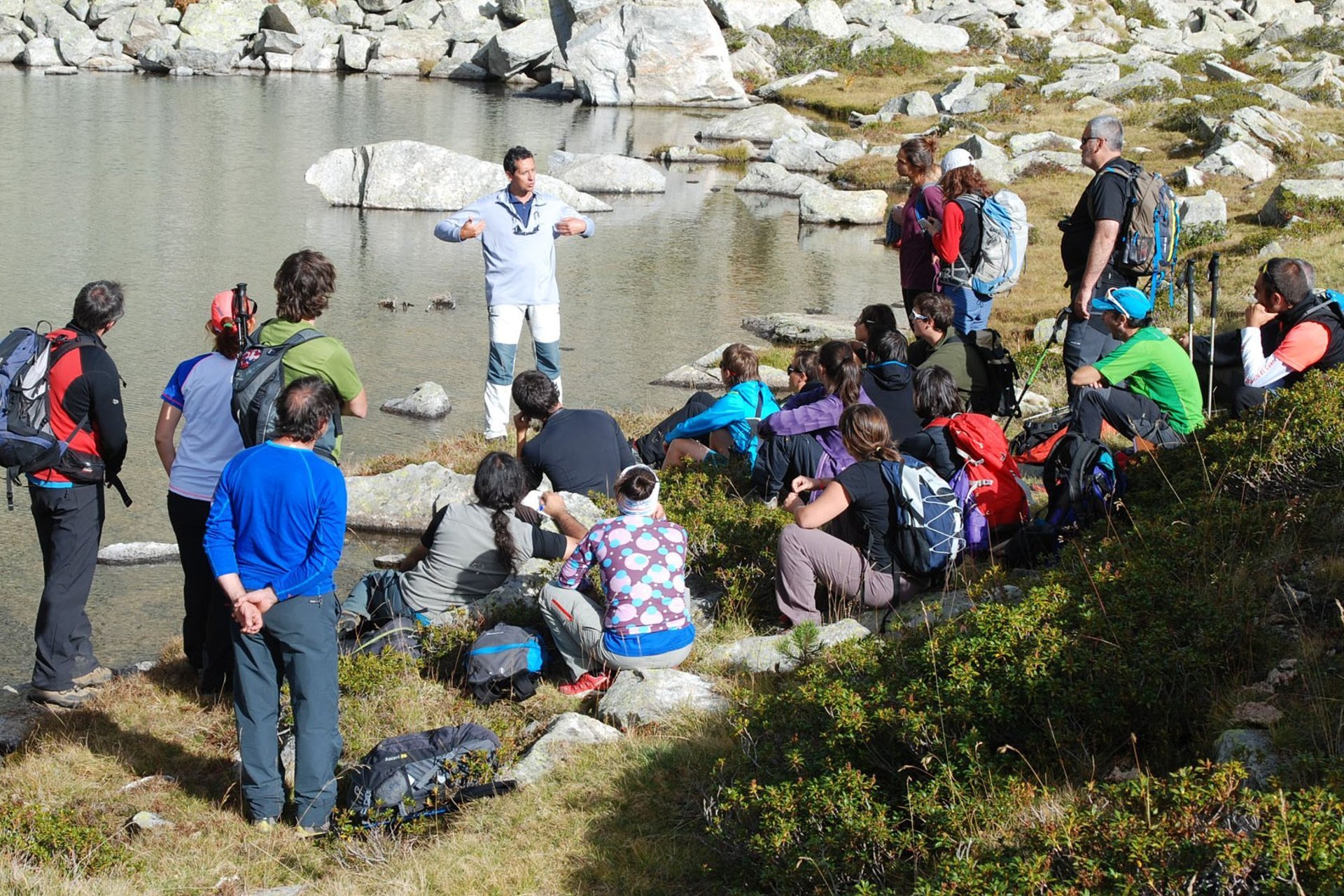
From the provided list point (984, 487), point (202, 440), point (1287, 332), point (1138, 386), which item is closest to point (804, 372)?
point (1138, 386)

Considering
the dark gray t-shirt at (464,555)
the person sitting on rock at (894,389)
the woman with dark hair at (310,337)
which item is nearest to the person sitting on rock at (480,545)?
the dark gray t-shirt at (464,555)

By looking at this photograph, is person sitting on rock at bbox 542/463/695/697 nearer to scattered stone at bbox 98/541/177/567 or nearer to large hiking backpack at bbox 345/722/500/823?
large hiking backpack at bbox 345/722/500/823

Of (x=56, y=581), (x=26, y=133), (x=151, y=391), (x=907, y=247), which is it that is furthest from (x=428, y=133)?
(x=56, y=581)

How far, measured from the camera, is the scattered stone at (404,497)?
10453 mm

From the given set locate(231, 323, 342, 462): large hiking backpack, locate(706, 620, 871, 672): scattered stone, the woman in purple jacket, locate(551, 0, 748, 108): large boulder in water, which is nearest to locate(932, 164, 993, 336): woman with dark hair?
the woman in purple jacket

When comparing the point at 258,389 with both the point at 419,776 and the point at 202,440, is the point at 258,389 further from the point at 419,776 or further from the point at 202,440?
the point at 419,776

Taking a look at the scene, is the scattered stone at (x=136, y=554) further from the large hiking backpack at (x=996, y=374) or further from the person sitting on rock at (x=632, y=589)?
the large hiking backpack at (x=996, y=374)

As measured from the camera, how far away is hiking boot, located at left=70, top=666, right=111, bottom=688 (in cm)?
759

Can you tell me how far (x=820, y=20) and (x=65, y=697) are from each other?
54.6m

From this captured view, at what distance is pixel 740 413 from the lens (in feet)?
33.2

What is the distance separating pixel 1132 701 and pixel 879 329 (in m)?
5.20

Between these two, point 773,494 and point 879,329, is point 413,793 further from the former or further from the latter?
point 879,329

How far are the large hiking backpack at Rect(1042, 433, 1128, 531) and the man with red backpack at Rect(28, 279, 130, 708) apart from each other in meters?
5.45

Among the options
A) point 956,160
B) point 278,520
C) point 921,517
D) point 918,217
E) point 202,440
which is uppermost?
point 956,160
